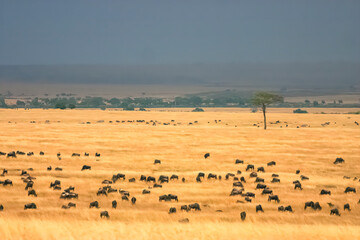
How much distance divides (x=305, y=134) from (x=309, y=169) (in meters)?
39.4

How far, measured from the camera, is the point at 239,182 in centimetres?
3856

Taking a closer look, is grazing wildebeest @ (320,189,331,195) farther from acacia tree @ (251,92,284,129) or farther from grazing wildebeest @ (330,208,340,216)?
acacia tree @ (251,92,284,129)

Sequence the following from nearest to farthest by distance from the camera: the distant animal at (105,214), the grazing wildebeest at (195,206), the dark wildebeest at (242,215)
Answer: the distant animal at (105,214) → the dark wildebeest at (242,215) → the grazing wildebeest at (195,206)

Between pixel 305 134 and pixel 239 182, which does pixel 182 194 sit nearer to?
pixel 239 182

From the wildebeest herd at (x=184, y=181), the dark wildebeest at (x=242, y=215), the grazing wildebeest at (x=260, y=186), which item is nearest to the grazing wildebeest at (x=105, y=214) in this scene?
the wildebeest herd at (x=184, y=181)

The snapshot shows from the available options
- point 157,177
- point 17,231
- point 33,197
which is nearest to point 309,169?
point 157,177

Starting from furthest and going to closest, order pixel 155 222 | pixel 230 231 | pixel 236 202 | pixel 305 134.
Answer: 1. pixel 305 134
2. pixel 236 202
3. pixel 155 222
4. pixel 230 231

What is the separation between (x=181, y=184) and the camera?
39.3 meters

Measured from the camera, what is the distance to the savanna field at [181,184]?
74.6ft

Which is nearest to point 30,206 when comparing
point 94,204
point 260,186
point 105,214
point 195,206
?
point 94,204

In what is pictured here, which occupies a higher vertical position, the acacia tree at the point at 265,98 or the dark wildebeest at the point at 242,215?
the acacia tree at the point at 265,98

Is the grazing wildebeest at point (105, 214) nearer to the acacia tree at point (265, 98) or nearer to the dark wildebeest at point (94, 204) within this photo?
the dark wildebeest at point (94, 204)

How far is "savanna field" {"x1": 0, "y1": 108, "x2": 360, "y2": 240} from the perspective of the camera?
22750 mm

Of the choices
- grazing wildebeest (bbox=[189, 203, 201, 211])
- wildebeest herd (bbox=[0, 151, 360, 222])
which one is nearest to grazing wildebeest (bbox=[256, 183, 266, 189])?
wildebeest herd (bbox=[0, 151, 360, 222])
